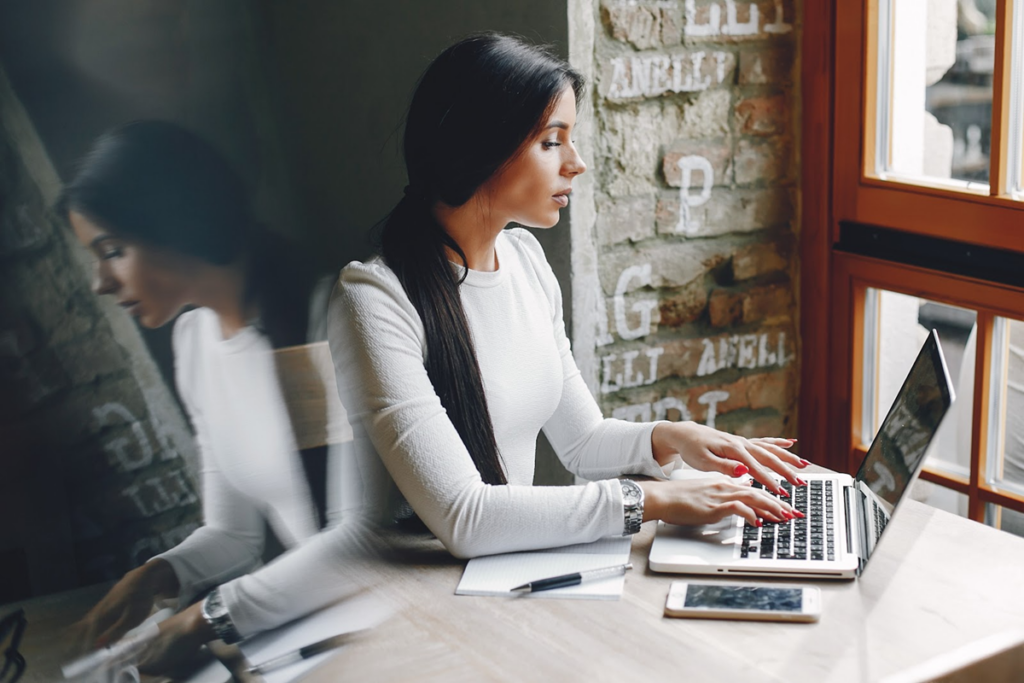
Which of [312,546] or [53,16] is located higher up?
[53,16]

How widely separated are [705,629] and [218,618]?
0.56 meters

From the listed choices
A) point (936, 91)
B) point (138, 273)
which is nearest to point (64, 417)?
point (138, 273)

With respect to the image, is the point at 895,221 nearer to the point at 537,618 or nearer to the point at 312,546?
the point at 537,618

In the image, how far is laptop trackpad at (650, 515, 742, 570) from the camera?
0.96 meters

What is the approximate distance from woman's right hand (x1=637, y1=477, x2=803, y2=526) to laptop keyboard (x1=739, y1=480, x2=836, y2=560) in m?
0.01

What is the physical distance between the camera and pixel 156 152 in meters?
0.33

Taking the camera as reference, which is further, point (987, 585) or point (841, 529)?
point (841, 529)

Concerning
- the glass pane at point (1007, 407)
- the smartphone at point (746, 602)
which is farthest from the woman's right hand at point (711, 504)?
the glass pane at point (1007, 407)

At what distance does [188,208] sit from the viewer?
1.12 ft

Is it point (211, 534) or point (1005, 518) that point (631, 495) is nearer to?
point (211, 534)

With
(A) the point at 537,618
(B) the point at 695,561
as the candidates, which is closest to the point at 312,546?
(A) the point at 537,618

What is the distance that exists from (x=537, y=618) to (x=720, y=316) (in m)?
1.15

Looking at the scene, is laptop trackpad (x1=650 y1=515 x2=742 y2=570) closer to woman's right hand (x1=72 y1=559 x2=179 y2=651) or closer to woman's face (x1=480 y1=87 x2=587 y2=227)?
woman's face (x1=480 y1=87 x2=587 y2=227)

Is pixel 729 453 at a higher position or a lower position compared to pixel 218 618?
lower
